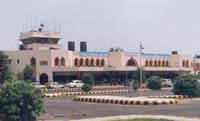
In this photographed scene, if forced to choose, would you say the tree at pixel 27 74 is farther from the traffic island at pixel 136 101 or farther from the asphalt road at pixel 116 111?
the asphalt road at pixel 116 111

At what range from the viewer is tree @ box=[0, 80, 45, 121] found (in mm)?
17469

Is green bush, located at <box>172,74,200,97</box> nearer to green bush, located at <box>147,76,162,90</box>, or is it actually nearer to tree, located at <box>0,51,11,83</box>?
green bush, located at <box>147,76,162,90</box>

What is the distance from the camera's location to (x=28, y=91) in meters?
17.6

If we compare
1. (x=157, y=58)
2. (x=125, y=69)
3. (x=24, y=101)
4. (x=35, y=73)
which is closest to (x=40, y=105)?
(x=24, y=101)

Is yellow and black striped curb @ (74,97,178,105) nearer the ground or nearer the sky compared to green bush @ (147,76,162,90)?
nearer the ground

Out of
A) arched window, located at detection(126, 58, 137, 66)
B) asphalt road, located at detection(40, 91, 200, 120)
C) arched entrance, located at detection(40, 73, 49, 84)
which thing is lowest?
asphalt road, located at detection(40, 91, 200, 120)

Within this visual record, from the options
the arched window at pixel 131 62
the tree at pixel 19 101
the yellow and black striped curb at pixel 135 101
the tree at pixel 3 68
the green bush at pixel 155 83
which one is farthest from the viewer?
the arched window at pixel 131 62

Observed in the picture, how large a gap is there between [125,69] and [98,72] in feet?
14.4

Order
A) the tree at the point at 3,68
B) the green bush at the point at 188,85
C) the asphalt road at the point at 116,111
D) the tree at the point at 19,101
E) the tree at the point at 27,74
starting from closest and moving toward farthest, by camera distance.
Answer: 1. the tree at the point at 19,101
2. the asphalt road at the point at 116,111
3. the green bush at the point at 188,85
4. the tree at the point at 3,68
5. the tree at the point at 27,74

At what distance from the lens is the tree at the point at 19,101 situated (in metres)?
17.5

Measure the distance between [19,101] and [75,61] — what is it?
58.5 meters

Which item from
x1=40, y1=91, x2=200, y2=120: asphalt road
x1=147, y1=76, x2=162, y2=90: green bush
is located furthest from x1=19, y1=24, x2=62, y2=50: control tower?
x1=40, y1=91, x2=200, y2=120: asphalt road

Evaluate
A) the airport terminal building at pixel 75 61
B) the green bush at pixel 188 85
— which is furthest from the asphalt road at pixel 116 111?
the airport terminal building at pixel 75 61

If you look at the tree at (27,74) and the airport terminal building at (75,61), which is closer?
the tree at (27,74)
